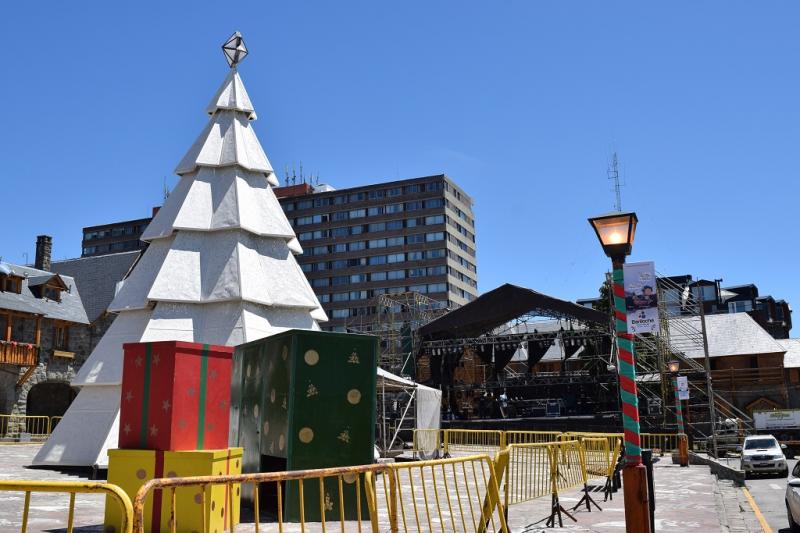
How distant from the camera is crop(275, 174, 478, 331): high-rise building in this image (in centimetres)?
8888

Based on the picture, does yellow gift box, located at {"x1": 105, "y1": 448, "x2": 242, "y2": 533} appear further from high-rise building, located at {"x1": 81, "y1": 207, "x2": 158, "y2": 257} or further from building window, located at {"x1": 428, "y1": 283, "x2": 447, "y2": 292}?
high-rise building, located at {"x1": 81, "y1": 207, "x2": 158, "y2": 257}

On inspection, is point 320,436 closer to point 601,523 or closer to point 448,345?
point 601,523

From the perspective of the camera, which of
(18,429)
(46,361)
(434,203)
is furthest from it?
(434,203)

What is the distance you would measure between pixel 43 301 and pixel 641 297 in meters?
30.6

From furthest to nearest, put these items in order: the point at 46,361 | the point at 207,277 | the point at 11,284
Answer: the point at 46,361
the point at 11,284
the point at 207,277

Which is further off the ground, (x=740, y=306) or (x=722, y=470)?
(x=740, y=306)

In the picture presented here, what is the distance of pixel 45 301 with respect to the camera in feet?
113

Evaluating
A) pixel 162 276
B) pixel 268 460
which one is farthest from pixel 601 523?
pixel 162 276

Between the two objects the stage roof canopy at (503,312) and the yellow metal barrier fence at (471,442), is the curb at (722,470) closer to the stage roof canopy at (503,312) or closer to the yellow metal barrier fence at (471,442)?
the yellow metal barrier fence at (471,442)

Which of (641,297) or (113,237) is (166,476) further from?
(113,237)

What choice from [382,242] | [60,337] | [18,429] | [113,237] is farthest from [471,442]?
[113,237]

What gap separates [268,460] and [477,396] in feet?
131

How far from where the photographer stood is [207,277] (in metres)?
18.7

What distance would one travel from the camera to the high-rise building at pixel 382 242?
88875mm
